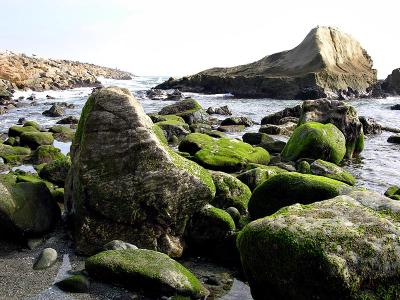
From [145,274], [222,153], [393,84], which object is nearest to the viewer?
[145,274]

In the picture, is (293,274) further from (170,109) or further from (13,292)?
(170,109)

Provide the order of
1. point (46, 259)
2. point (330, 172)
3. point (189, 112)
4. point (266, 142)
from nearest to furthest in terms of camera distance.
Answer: point (46, 259), point (330, 172), point (266, 142), point (189, 112)

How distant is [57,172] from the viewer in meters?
12.5

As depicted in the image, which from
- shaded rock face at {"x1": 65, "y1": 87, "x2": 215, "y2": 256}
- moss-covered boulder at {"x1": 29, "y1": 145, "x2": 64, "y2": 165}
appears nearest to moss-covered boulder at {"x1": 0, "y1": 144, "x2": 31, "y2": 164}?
moss-covered boulder at {"x1": 29, "y1": 145, "x2": 64, "y2": 165}

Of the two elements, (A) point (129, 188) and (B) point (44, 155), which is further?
(B) point (44, 155)

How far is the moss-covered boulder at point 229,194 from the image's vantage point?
9984mm

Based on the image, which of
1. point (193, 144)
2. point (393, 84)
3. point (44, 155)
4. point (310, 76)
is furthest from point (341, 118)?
point (393, 84)

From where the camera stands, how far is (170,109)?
30.9m

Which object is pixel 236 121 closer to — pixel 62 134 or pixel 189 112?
pixel 189 112

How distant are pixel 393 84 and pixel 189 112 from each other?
6951 centimetres

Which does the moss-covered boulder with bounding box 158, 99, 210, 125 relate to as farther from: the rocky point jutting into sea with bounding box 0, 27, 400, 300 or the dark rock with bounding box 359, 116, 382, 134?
the rocky point jutting into sea with bounding box 0, 27, 400, 300

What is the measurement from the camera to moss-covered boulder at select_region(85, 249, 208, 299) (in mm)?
6359

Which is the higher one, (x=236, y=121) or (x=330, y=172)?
(x=330, y=172)

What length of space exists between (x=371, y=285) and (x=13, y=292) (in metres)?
4.90
